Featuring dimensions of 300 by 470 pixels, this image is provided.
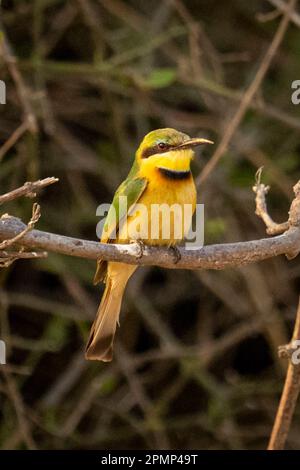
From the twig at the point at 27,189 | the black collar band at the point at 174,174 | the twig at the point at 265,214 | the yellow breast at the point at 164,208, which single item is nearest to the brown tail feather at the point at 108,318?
the yellow breast at the point at 164,208

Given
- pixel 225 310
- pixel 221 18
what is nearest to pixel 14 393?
pixel 225 310

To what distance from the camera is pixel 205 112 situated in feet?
10.7

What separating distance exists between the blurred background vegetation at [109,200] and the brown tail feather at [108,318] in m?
0.55

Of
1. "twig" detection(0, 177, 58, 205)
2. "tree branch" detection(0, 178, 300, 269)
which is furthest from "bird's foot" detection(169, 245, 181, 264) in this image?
"twig" detection(0, 177, 58, 205)

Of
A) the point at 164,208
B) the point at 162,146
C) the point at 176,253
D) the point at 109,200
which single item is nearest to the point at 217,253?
the point at 176,253

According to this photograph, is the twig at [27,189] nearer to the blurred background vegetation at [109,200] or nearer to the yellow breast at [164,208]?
the yellow breast at [164,208]

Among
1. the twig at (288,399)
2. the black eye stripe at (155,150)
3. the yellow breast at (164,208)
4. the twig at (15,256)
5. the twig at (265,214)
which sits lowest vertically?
the twig at (15,256)

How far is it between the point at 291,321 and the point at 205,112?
0.82m

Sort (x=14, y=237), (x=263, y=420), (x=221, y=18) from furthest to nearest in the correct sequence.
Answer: (x=221, y=18)
(x=263, y=420)
(x=14, y=237)

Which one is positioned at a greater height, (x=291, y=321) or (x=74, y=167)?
(x=74, y=167)

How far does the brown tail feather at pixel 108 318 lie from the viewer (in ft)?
6.81

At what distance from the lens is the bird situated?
2.00m

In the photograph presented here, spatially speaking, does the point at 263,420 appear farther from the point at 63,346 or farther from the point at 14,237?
the point at 14,237

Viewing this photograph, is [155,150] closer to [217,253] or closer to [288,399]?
[217,253]
